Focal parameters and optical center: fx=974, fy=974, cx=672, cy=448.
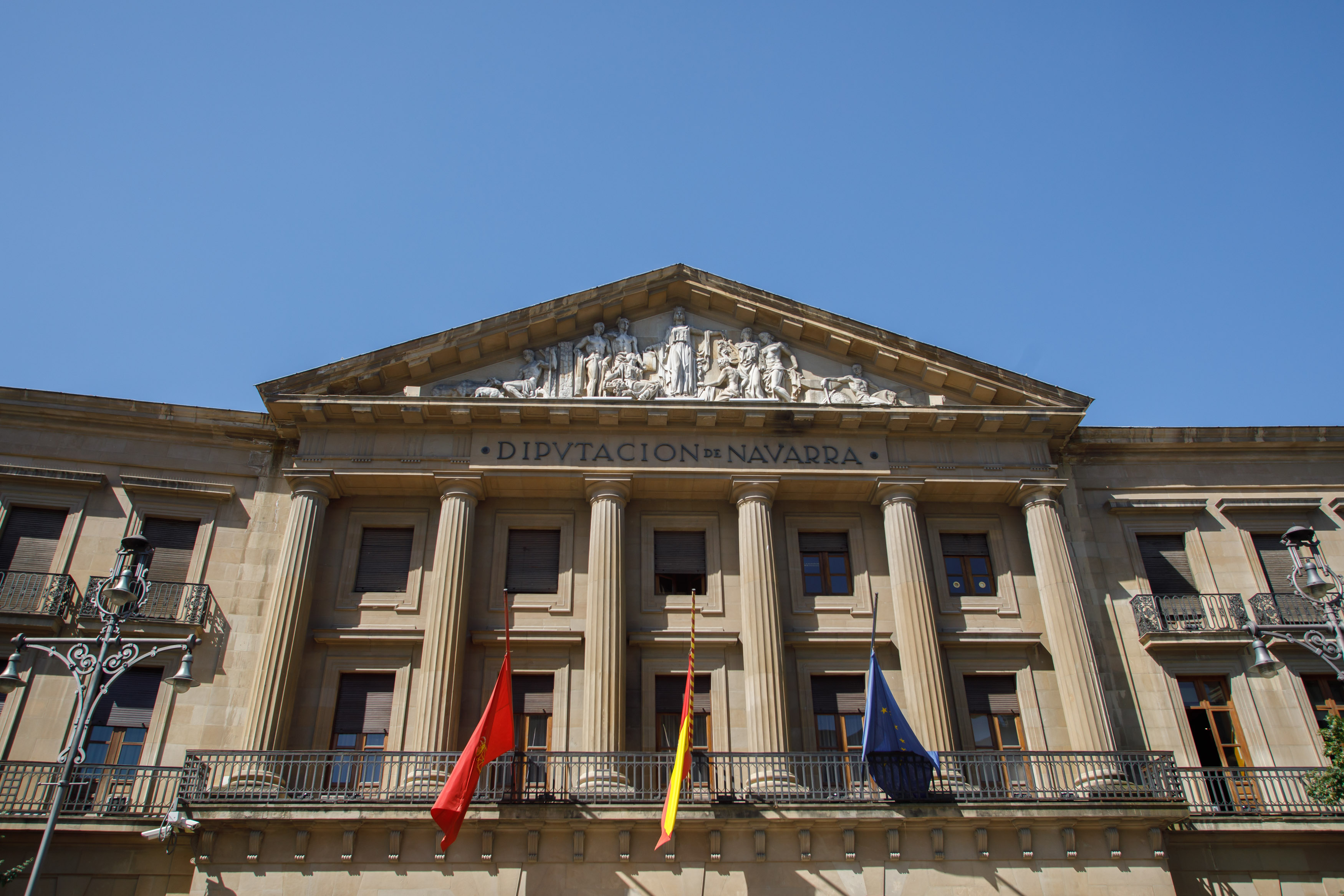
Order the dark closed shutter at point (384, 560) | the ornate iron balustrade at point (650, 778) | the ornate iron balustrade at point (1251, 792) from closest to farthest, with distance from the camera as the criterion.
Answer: the ornate iron balustrade at point (650, 778)
the ornate iron balustrade at point (1251, 792)
the dark closed shutter at point (384, 560)

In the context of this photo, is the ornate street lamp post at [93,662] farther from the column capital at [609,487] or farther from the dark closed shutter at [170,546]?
the column capital at [609,487]

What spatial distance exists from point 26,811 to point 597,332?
13440 millimetres

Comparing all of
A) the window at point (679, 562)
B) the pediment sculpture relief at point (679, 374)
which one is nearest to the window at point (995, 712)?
the window at point (679, 562)

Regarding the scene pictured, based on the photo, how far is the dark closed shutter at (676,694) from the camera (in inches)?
715

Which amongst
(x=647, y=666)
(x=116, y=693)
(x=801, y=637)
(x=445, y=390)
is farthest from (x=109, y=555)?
(x=801, y=637)

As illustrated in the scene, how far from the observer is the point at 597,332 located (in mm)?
21438

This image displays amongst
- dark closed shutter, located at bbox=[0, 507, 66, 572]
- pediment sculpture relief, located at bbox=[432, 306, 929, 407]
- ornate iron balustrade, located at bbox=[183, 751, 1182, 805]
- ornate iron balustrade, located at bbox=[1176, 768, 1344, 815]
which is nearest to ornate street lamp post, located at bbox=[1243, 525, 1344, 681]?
ornate iron balustrade, located at bbox=[183, 751, 1182, 805]

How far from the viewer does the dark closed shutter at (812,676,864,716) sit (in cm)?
1836

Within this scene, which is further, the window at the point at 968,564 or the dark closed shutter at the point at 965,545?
the dark closed shutter at the point at 965,545

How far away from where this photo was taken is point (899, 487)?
19891mm

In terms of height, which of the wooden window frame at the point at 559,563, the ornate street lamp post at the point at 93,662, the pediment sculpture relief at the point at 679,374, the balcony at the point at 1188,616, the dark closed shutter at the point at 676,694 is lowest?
the ornate street lamp post at the point at 93,662

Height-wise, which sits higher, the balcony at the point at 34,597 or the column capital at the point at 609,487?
the column capital at the point at 609,487

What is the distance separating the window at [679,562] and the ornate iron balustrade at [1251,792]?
30.1ft

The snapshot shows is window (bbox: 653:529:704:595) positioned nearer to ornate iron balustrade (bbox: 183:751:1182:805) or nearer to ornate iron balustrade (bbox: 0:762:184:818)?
ornate iron balustrade (bbox: 183:751:1182:805)
